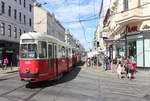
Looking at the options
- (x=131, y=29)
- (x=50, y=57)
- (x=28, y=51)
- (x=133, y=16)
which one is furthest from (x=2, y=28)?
(x=28, y=51)

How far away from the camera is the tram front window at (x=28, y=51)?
9859 mm

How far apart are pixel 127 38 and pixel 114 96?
14.2 m

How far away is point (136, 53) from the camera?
65.6ft

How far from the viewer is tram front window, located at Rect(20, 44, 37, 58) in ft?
32.3

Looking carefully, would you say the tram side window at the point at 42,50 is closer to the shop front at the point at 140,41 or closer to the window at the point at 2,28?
the shop front at the point at 140,41

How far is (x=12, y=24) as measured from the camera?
102ft

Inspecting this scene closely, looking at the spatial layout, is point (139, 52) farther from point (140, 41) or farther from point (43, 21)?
point (43, 21)

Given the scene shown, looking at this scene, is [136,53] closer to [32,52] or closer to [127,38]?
[127,38]

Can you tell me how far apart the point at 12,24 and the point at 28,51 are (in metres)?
23.1

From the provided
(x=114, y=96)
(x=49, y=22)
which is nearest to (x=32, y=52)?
(x=114, y=96)

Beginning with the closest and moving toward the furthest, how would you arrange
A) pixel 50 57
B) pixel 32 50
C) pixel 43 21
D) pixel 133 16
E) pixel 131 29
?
pixel 32 50 < pixel 50 57 < pixel 133 16 < pixel 131 29 < pixel 43 21

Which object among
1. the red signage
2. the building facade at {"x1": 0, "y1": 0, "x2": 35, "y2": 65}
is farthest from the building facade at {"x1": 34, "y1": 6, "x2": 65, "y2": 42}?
the red signage

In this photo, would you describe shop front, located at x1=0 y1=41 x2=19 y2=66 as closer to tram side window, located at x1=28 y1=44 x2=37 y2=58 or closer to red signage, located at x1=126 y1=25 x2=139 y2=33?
red signage, located at x1=126 y1=25 x2=139 y2=33

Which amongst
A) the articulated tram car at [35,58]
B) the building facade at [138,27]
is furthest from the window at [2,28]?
the articulated tram car at [35,58]
